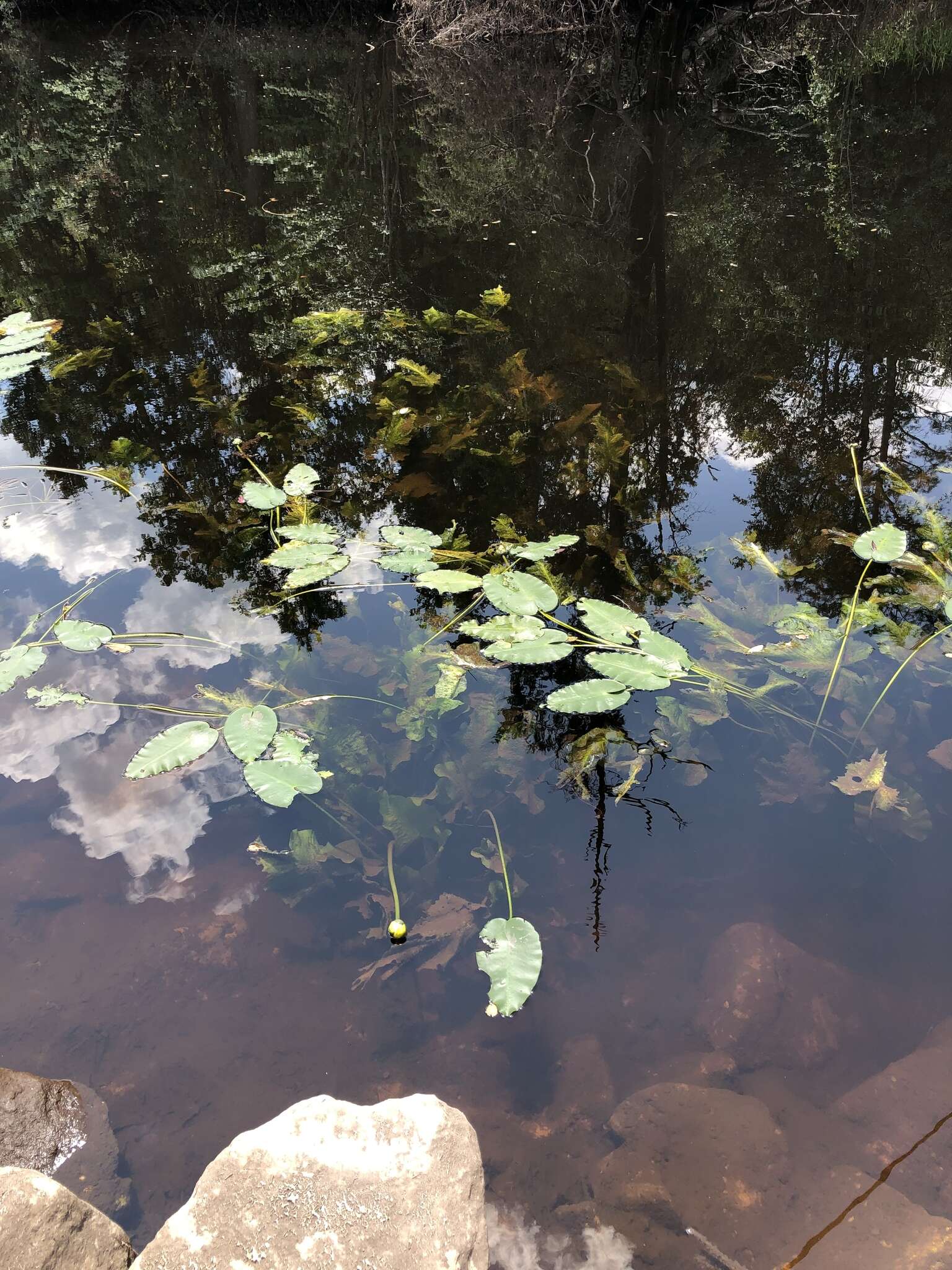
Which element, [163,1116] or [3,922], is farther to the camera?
[3,922]

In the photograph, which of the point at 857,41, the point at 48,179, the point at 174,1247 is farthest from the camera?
the point at 857,41

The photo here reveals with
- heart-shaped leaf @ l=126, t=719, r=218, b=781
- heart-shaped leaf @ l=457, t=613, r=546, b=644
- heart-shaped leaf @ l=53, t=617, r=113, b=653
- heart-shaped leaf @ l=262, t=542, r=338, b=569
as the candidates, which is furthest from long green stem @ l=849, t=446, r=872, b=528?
heart-shaped leaf @ l=53, t=617, r=113, b=653

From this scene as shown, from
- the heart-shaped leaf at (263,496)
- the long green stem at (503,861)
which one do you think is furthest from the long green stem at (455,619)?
the heart-shaped leaf at (263,496)

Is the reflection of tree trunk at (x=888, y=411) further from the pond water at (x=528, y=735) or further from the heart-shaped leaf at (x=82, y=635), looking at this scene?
the heart-shaped leaf at (x=82, y=635)

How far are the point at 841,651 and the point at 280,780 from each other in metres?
1.78

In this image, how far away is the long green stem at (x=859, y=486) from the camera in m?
3.16

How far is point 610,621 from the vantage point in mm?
2479

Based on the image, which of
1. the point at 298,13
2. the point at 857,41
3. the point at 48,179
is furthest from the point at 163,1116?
the point at 298,13

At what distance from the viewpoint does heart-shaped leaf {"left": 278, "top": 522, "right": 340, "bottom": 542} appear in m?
3.03

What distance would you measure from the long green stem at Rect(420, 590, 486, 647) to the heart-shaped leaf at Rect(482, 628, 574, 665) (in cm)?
30

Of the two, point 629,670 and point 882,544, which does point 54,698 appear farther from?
point 882,544

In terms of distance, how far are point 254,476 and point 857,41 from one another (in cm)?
1220

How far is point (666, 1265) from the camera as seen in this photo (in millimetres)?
1470

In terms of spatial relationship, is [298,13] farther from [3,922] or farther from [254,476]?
[3,922]
